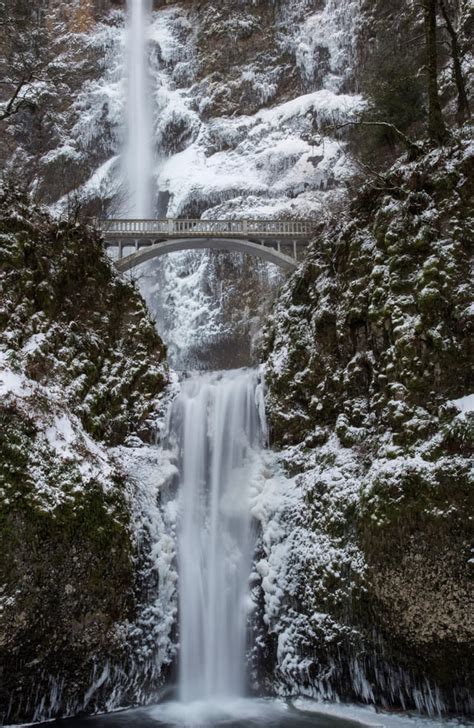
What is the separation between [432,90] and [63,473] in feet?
33.7

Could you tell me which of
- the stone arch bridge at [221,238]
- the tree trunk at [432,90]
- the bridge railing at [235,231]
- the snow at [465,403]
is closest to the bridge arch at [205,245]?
the stone arch bridge at [221,238]

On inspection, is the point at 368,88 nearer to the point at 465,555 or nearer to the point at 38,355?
the point at 38,355

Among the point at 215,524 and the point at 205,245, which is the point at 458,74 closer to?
the point at 215,524

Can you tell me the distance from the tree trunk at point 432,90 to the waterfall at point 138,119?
72.1ft

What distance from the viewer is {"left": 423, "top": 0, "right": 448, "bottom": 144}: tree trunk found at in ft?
36.5

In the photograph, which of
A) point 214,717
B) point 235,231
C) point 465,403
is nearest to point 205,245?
point 235,231

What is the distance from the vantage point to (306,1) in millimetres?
36375

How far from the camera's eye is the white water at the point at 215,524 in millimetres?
8828

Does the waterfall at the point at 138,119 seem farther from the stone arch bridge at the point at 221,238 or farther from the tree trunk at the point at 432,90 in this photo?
the tree trunk at the point at 432,90

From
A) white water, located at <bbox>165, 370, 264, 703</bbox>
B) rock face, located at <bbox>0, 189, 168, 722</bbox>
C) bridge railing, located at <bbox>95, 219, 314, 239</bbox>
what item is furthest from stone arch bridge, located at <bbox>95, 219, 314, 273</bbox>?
white water, located at <bbox>165, 370, 264, 703</bbox>

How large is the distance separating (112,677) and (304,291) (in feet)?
25.5

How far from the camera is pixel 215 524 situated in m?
9.94

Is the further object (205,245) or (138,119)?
(138,119)

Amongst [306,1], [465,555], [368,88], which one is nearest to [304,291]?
[465,555]
